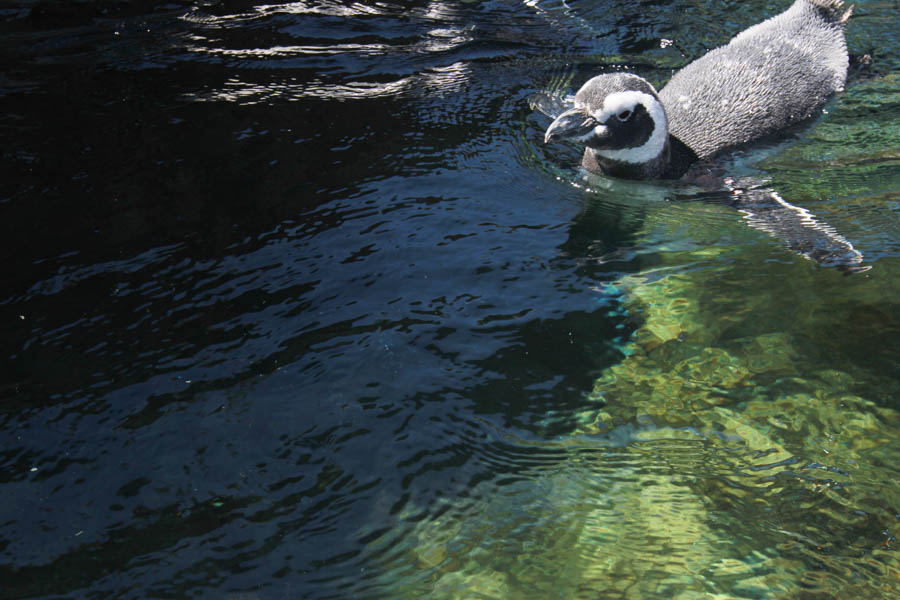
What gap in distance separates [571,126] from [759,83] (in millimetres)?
2037

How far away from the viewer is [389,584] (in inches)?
96.8

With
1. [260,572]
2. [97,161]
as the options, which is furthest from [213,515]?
[97,161]

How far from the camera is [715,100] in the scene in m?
5.81

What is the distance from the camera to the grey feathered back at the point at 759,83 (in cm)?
565

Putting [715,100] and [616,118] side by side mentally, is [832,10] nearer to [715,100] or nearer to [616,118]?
[715,100]

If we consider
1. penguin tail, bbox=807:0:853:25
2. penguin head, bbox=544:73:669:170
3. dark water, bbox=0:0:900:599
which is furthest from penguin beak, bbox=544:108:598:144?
penguin tail, bbox=807:0:853:25

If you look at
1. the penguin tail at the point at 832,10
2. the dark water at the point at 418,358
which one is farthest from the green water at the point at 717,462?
the penguin tail at the point at 832,10

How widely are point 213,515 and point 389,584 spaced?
72 centimetres

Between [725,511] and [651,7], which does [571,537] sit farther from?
[651,7]

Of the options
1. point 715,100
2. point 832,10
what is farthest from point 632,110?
point 832,10

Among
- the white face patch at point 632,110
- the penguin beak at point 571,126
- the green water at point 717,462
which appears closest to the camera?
the green water at point 717,462

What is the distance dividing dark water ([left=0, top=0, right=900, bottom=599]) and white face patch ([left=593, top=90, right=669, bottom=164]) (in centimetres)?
25

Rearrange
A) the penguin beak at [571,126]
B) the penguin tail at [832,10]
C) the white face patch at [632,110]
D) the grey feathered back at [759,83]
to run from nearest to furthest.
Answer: the penguin beak at [571,126]
the white face patch at [632,110]
the grey feathered back at [759,83]
the penguin tail at [832,10]

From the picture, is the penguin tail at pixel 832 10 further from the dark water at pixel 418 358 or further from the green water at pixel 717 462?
the green water at pixel 717 462
